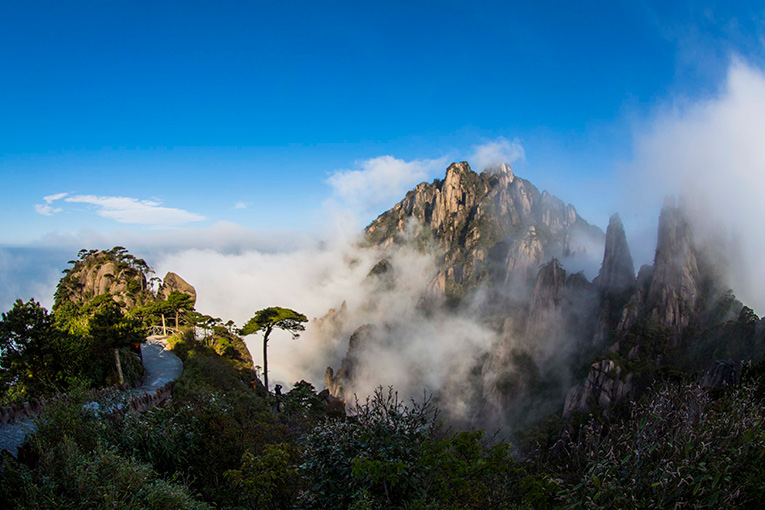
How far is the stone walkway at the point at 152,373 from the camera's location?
14928 millimetres

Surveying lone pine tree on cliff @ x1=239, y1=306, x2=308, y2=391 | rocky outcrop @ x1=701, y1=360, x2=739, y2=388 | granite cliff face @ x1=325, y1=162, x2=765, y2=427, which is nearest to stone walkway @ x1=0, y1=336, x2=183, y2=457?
lone pine tree on cliff @ x1=239, y1=306, x2=308, y2=391

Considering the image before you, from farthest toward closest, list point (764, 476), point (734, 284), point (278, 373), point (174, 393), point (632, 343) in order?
1. point (278, 373)
2. point (734, 284)
3. point (632, 343)
4. point (174, 393)
5. point (764, 476)

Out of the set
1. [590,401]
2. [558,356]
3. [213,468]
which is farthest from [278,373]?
[213,468]

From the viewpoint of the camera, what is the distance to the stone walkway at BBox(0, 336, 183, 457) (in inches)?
588

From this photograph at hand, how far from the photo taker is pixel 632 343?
6106 cm

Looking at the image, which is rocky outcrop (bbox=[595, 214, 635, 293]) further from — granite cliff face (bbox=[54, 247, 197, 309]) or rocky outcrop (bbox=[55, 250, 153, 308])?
rocky outcrop (bbox=[55, 250, 153, 308])

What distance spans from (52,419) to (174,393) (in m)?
15.2

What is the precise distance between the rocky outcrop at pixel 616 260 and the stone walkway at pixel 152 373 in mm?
82207

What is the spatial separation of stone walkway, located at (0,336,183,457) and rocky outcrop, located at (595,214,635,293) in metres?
82.2

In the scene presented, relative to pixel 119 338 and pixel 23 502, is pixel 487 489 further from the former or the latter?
pixel 119 338

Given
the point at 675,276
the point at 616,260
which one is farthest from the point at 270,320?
the point at 616,260

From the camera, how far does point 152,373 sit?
2983 centimetres

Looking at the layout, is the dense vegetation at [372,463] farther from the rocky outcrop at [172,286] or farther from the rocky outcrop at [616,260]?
the rocky outcrop at [616,260]

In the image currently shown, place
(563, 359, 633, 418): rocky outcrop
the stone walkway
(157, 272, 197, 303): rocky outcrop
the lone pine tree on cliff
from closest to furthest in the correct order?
1. the stone walkway
2. the lone pine tree on cliff
3. (563, 359, 633, 418): rocky outcrop
4. (157, 272, 197, 303): rocky outcrop
